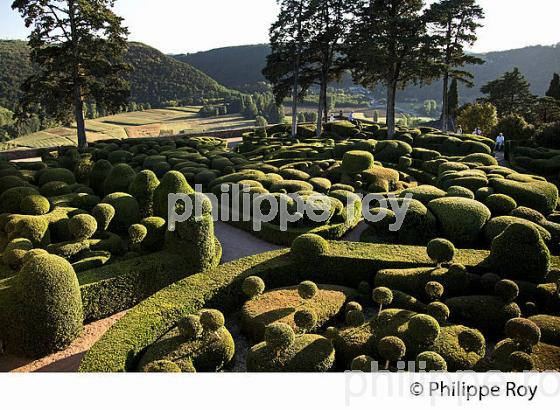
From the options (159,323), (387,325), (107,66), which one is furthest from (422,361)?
(107,66)

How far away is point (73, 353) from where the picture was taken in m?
8.57

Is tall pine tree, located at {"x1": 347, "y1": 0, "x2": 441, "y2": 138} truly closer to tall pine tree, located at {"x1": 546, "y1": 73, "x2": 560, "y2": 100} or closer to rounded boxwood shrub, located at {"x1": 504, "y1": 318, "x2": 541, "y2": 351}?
tall pine tree, located at {"x1": 546, "y1": 73, "x2": 560, "y2": 100}

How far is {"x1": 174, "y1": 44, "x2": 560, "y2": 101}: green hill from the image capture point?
11475 centimetres

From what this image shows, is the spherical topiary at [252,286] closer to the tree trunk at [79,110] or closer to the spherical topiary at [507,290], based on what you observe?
the spherical topiary at [507,290]

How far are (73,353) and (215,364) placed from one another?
3207 mm

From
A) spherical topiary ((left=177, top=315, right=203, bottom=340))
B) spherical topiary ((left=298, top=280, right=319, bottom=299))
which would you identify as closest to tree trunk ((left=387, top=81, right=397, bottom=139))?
spherical topiary ((left=298, top=280, right=319, bottom=299))

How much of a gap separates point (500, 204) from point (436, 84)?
167 m

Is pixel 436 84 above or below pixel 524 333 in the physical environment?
above

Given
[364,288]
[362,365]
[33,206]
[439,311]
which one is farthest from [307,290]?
[33,206]

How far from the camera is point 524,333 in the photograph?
734 cm

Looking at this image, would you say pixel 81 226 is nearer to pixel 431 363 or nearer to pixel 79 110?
pixel 431 363

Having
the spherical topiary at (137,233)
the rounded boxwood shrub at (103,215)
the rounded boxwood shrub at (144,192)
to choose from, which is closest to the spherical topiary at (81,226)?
the rounded boxwood shrub at (103,215)

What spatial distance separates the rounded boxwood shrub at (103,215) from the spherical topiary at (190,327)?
585 centimetres

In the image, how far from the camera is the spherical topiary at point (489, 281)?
9.64 metres
